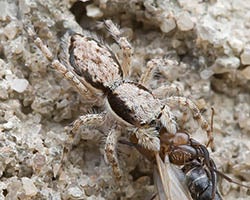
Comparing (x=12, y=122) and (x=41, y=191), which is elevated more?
(x=12, y=122)

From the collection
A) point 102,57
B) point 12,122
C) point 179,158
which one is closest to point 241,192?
point 179,158

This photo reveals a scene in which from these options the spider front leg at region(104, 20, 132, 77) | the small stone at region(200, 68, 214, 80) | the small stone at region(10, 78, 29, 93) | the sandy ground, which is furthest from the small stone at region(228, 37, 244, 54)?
the small stone at region(10, 78, 29, 93)

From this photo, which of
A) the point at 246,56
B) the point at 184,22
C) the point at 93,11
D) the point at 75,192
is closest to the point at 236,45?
the point at 246,56

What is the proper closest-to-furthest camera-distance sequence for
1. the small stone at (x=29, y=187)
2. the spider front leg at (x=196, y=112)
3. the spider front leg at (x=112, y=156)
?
the small stone at (x=29, y=187) → the spider front leg at (x=112, y=156) → the spider front leg at (x=196, y=112)

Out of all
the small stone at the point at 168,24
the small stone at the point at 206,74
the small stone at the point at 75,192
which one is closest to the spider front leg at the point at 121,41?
the small stone at the point at 168,24

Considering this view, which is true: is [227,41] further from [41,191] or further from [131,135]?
[41,191]

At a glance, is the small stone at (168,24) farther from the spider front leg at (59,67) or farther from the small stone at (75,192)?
the small stone at (75,192)
